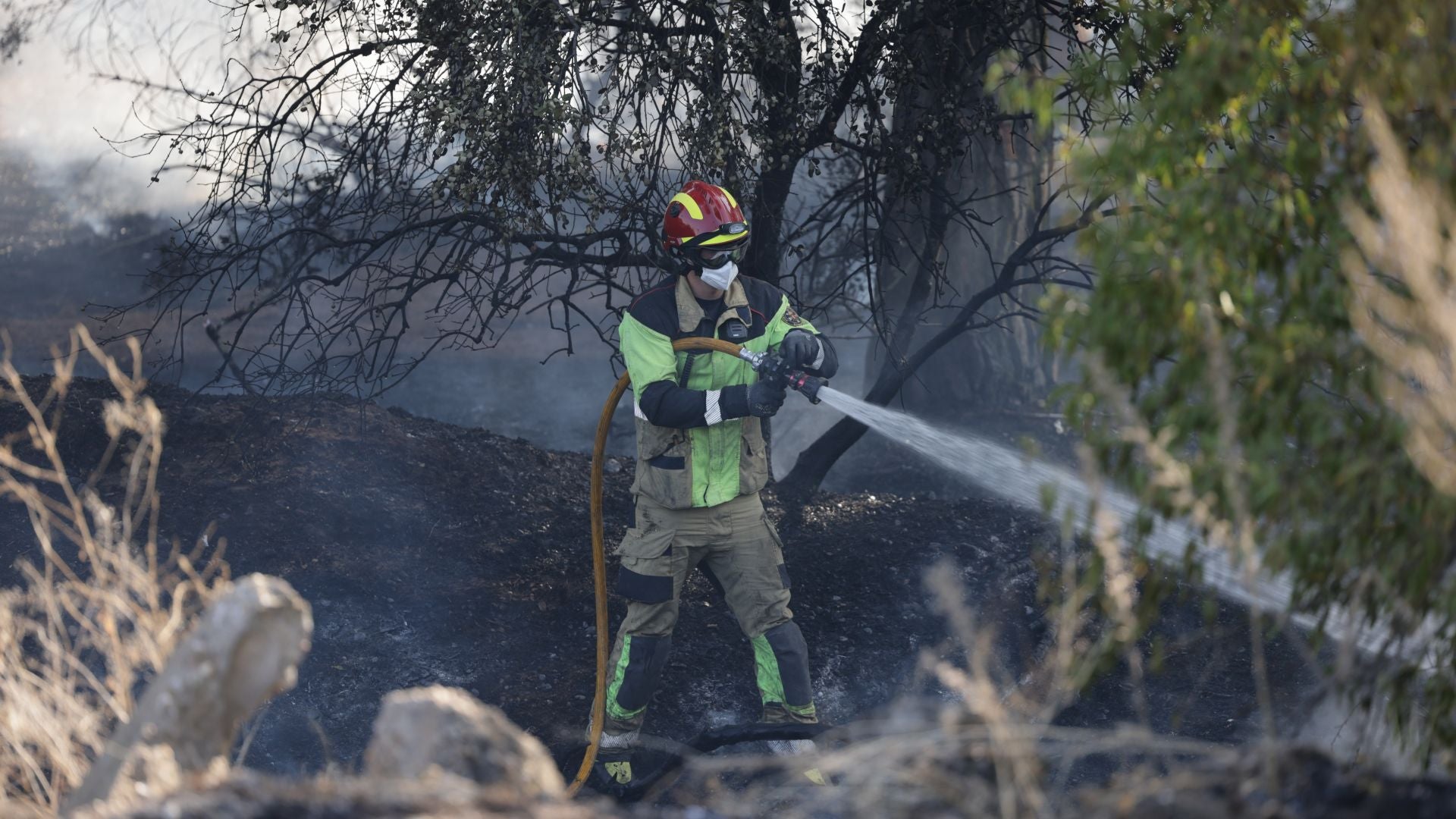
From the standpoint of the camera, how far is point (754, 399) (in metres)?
4.27

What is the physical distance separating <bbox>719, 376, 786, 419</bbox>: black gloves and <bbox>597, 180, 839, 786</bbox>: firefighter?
11cm

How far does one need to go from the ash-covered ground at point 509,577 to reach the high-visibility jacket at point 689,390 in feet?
4.03

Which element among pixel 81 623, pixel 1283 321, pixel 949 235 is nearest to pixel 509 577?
pixel 81 623

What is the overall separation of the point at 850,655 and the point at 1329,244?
354cm

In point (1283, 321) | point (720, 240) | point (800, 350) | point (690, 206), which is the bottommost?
point (800, 350)

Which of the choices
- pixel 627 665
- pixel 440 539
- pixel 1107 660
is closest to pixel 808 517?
pixel 440 539

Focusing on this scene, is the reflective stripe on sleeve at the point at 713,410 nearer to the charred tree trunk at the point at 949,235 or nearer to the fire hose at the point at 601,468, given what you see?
the fire hose at the point at 601,468

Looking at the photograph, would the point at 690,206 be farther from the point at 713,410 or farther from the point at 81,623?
the point at 81,623

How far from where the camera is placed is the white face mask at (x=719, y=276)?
4477mm

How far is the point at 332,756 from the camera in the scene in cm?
473

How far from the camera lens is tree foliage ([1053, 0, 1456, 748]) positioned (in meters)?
2.34

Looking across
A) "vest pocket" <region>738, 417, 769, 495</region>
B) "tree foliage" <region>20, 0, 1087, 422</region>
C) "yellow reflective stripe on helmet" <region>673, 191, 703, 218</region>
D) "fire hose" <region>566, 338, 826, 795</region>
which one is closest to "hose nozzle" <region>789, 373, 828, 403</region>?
"fire hose" <region>566, 338, 826, 795</region>

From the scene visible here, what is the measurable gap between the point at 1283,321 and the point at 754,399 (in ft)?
6.93

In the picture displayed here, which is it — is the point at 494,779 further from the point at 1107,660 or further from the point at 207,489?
the point at 207,489
